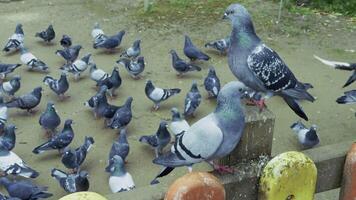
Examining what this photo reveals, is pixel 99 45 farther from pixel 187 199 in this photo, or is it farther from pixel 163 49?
pixel 187 199

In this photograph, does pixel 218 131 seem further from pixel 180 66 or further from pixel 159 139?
pixel 180 66

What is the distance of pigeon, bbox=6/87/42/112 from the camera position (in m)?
5.71

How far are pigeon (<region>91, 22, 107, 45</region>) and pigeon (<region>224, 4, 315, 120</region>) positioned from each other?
328 centimetres

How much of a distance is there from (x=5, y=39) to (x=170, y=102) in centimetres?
273

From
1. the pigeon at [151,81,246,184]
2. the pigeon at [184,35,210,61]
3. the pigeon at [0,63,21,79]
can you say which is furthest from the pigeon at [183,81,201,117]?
the pigeon at [151,81,246,184]

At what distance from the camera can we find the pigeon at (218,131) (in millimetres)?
2486

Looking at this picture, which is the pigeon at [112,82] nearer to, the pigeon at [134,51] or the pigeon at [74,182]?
the pigeon at [134,51]

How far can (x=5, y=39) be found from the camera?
753 cm

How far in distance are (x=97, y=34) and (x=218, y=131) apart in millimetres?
4957

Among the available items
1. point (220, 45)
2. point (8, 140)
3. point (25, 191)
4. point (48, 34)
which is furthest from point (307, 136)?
point (48, 34)

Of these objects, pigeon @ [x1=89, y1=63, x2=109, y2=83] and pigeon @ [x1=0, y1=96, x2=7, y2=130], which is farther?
pigeon @ [x1=89, y1=63, x2=109, y2=83]

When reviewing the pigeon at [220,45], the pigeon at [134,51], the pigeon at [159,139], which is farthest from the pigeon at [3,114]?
the pigeon at [220,45]

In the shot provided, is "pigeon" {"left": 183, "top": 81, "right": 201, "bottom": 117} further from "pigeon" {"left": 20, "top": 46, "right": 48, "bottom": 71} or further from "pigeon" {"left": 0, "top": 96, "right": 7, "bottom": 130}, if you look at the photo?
"pigeon" {"left": 20, "top": 46, "right": 48, "bottom": 71}

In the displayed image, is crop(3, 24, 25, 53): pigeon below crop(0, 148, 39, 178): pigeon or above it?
above
